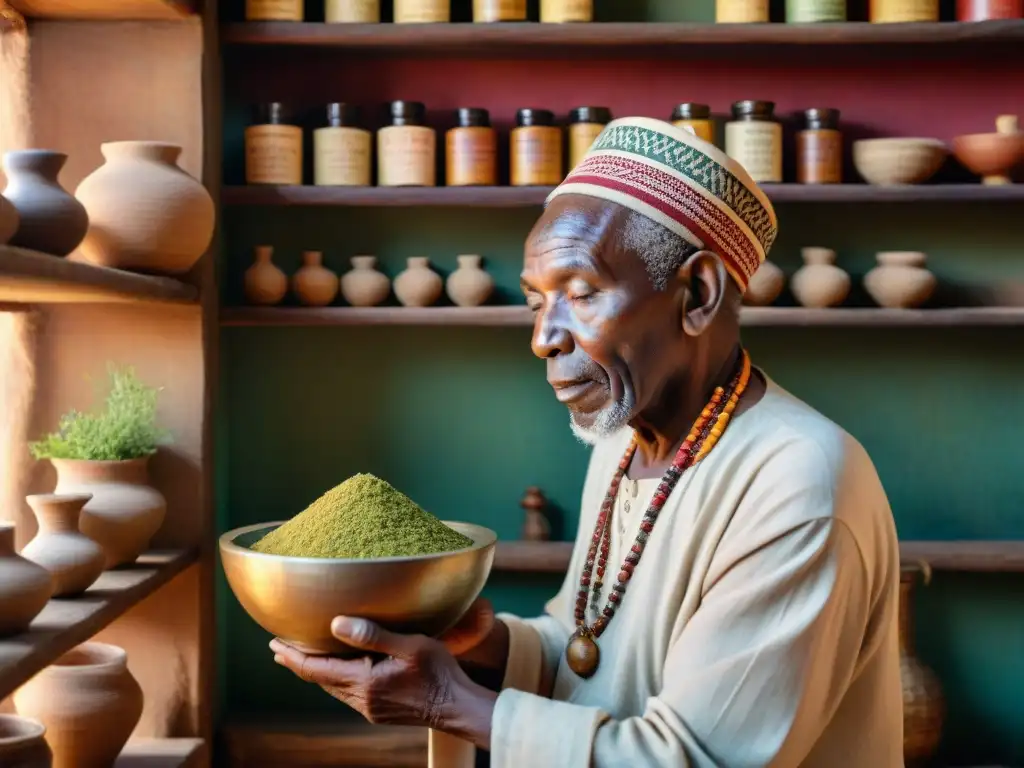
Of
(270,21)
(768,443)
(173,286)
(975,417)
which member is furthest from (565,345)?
(975,417)

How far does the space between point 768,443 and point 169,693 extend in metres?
1.58

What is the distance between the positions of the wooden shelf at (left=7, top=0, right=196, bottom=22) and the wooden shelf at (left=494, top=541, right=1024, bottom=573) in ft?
4.60

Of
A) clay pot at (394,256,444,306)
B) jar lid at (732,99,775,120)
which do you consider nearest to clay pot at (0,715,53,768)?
clay pot at (394,256,444,306)

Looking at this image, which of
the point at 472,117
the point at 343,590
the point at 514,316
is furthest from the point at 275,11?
the point at 343,590

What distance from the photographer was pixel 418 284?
2742 mm

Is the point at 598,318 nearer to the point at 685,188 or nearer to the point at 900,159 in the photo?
the point at 685,188

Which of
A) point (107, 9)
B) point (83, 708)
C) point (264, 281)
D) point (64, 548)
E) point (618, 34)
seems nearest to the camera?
point (64, 548)

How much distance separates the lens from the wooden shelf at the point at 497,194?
2.66 meters

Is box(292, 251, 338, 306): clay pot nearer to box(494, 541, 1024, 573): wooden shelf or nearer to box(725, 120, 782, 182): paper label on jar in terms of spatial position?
box(494, 541, 1024, 573): wooden shelf

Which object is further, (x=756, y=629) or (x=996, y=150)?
(x=996, y=150)

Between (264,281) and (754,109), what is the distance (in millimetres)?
1224

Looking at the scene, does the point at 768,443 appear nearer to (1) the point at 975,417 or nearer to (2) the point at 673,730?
(2) the point at 673,730

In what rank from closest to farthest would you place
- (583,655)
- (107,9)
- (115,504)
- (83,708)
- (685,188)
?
(685,188) → (583,655) → (83,708) → (115,504) → (107,9)

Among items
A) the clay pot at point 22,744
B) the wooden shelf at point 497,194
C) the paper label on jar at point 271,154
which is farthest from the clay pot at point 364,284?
the clay pot at point 22,744
